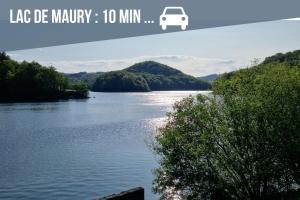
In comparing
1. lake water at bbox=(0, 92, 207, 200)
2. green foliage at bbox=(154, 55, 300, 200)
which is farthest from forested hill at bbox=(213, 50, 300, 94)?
lake water at bbox=(0, 92, 207, 200)

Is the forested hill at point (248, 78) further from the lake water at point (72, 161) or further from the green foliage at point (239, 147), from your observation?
the lake water at point (72, 161)

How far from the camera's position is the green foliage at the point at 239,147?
122 feet

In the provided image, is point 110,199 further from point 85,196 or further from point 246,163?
point 85,196

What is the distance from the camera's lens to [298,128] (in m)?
37.9

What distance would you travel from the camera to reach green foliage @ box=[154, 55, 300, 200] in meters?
37.2

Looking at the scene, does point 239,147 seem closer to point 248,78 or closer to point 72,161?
point 248,78

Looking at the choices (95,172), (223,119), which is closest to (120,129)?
(95,172)

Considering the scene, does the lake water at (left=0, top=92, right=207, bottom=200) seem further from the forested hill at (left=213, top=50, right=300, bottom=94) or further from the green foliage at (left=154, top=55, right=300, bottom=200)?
the forested hill at (left=213, top=50, right=300, bottom=94)

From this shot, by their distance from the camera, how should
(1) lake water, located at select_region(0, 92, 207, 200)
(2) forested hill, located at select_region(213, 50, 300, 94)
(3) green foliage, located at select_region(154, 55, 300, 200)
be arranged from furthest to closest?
(1) lake water, located at select_region(0, 92, 207, 200) < (2) forested hill, located at select_region(213, 50, 300, 94) < (3) green foliage, located at select_region(154, 55, 300, 200)

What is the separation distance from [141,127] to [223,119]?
87.8m

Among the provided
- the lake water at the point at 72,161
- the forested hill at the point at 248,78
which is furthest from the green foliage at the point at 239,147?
the lake water at the point at 72,161

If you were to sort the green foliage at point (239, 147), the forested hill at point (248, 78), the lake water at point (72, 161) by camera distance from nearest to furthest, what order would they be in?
1. the green foliage at point (239, 147)
2. the forested hill at point (248, 78)
3. the lake water at point (72, 161)

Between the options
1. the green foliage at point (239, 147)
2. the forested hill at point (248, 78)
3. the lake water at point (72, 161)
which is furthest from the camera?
the lake water at point (72, 161)

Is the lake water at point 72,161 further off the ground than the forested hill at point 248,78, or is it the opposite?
the forested hill at point 248,78
